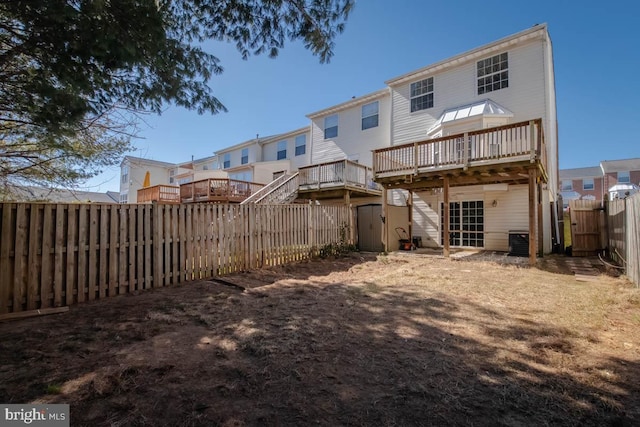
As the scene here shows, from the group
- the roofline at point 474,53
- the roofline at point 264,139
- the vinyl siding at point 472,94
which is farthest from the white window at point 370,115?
the roofline at point 264,139

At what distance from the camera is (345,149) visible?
17781mm

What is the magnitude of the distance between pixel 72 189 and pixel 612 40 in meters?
19.4

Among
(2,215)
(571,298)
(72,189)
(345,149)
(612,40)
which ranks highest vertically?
(612,40)

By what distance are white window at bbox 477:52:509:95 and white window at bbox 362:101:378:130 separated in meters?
5.61

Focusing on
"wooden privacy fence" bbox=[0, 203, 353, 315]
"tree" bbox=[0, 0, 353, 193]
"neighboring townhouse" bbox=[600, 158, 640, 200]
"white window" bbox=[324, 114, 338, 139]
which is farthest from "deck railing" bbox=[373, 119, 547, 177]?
"neighboring townhouse" bbox=[600, 158, 640, 200]

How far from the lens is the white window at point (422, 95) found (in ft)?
46.4

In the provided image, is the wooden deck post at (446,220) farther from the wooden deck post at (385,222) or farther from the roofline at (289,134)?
the roofline at (289,134)

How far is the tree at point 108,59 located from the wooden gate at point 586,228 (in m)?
11.8

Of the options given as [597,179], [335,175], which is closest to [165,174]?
[335,175]

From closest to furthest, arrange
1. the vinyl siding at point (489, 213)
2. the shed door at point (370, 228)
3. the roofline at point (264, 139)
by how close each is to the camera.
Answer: the vinyl siding at point (489, 213) → the shed door at point (370, 228) → the roofline at point (264, 139)

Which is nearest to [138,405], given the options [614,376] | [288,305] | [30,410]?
[30,410]

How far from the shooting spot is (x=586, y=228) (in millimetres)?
10625

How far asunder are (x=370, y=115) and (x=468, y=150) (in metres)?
8.63

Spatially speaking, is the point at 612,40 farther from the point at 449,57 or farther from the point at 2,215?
the point at 2,215
